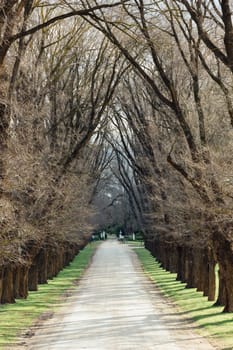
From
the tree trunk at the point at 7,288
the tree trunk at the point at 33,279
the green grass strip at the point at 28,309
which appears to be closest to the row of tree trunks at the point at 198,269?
the green grass strip at the point at 28,309

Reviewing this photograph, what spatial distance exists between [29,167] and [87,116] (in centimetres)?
2069

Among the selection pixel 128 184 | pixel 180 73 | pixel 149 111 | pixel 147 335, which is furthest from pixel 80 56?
pixel 128 184

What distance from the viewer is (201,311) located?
22516 mm

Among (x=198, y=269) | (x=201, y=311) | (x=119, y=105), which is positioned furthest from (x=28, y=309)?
(x=119, y=105)

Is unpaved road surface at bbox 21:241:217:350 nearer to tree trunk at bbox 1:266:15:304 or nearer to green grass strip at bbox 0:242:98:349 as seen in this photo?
green grass strip at bbox 0:242:98:349

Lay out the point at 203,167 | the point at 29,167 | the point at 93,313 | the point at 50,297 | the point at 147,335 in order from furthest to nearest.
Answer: the point at 50,297 < the point at 93,313 < the point at 203,167 < the point at 29,167 < the point at 147,335

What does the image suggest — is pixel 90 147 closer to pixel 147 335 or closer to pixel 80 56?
pixel 80 56

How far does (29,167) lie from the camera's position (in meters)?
19.0

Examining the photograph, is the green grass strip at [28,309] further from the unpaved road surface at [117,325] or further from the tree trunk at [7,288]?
the unpaved road surface at [117,325]

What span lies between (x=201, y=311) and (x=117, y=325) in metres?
4.13

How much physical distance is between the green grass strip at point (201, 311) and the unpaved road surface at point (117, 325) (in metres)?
0.39

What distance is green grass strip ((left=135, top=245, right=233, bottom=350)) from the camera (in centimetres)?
1720

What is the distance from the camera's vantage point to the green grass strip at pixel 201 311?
17200 millimetres

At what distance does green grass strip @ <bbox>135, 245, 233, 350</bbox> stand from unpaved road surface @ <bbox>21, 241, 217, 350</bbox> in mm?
392
